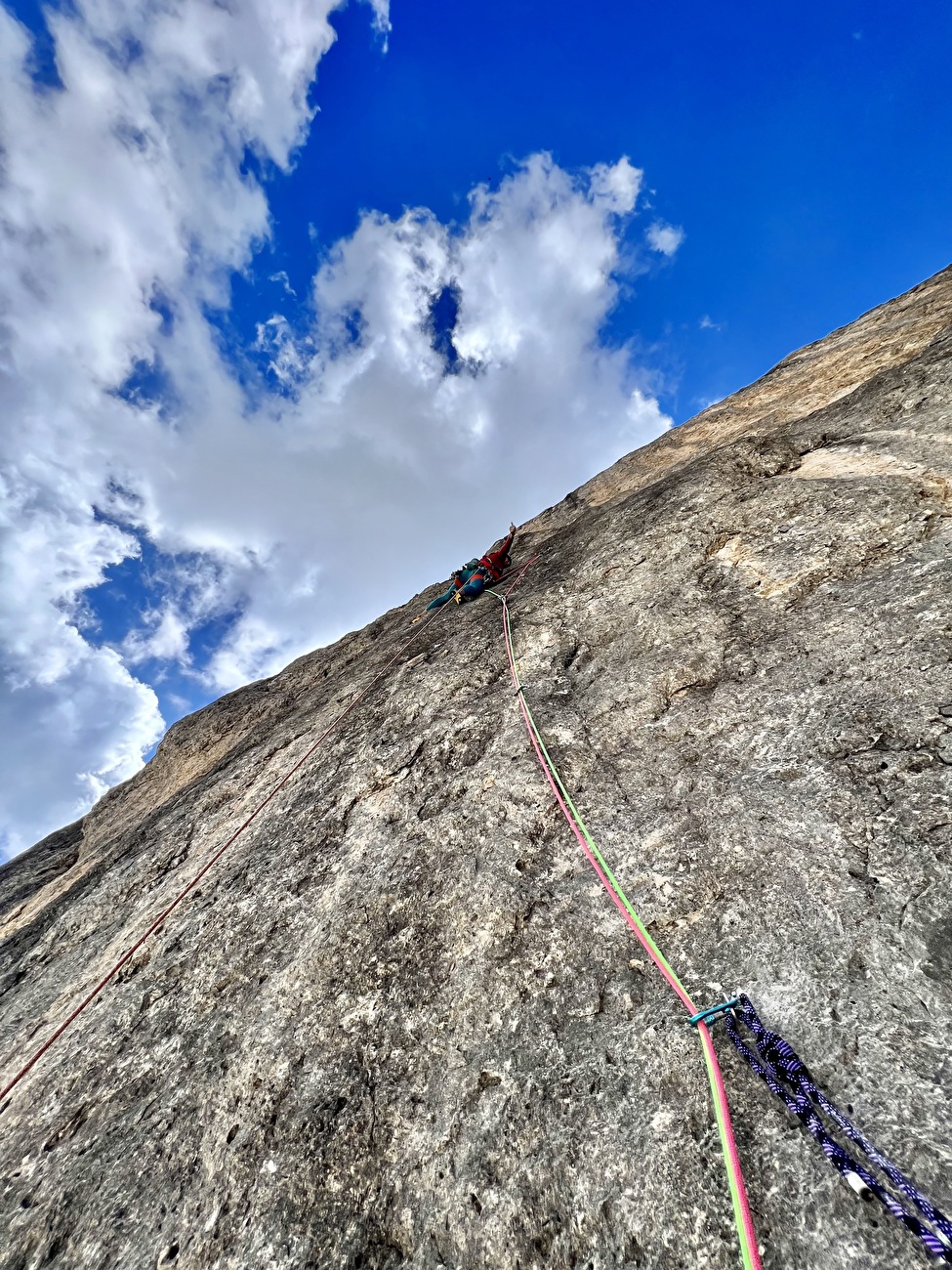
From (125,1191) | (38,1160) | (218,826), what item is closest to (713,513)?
(218,826)

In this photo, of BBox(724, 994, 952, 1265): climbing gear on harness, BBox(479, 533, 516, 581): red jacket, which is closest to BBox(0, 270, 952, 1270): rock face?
BBox(724, 994, 952, 1265): climbing gear on harness

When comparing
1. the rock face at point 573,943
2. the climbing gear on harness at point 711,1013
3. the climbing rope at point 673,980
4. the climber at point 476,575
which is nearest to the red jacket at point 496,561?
the climber at point 476,575

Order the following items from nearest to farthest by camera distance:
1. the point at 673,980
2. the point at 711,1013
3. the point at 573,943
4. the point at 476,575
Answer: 1. the point at 711,1013
2. the point at 673,980
3. the point at 573,943
4. the point at 476,575

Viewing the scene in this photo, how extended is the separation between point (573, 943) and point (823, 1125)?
1582 millimetres

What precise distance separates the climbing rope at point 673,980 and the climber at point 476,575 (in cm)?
358

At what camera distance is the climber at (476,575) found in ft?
32.3

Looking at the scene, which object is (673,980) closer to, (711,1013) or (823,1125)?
(711,1013)

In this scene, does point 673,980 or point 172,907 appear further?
point 172,907

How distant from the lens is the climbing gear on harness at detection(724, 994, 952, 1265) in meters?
2.16

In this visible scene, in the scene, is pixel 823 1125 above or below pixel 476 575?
below

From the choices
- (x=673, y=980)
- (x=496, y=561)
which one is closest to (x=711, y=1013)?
(x=673, y=980)

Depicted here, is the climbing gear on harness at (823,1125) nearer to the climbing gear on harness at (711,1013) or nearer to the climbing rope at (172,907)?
the climbing gear on harness at (711,1013)

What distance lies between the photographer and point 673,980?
3.35m

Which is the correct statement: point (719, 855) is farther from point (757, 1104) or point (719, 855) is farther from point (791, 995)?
point (757, 1104)
